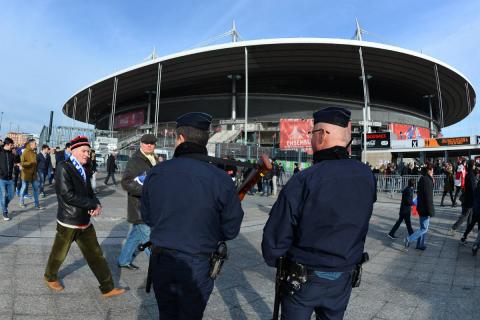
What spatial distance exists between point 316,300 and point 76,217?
113 inches

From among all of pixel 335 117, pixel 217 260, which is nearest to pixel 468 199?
pixel 335 117

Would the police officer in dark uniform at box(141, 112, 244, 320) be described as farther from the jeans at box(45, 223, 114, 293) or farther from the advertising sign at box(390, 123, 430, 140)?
the advertising sign at box(390, 123, 430, 140)

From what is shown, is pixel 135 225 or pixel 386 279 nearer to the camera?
pixel 135 225

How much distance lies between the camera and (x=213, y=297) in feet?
13.7

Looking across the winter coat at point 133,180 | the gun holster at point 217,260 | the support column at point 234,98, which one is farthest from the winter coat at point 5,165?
the support column at point 234,98

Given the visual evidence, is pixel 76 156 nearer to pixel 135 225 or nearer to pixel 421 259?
pixel 135 225

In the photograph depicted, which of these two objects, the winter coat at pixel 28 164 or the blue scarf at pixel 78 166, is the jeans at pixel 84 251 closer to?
the blue scarf at pixel 78 166

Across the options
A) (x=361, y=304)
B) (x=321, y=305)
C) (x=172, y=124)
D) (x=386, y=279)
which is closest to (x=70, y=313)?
(x=321, y=305)

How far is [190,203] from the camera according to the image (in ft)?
7.09

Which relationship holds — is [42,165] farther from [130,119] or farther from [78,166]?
[130,119]

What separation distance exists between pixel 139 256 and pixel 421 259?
4.89 metres

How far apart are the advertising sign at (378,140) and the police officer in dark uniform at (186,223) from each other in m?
32.2

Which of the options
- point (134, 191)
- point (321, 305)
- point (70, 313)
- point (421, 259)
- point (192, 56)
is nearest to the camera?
point (321, 305)

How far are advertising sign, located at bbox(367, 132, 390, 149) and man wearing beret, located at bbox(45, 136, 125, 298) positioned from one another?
1228 inches
